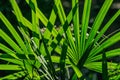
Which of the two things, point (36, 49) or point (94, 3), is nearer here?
point (36, 49)

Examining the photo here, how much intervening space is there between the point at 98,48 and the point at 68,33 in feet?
0.41

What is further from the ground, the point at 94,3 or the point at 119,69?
the point at 94,3

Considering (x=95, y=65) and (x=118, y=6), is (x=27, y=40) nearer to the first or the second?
(x=95, y=65)

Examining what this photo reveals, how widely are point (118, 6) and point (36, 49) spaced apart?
97.4 inches

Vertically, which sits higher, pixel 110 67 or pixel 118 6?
pixel 118 6

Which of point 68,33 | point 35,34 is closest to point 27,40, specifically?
point 35,34

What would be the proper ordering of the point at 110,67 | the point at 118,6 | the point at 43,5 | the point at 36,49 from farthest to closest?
the point at 118,6
the point at 43,5
the point at 110,67
the point at 36,49

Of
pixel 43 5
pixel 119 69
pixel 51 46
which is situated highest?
pixel 43 5

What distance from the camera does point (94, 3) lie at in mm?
3725

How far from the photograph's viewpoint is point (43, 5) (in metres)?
2.82

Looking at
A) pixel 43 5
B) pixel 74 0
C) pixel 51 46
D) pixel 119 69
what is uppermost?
pixel 43 5

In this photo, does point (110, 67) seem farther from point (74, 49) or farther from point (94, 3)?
point (94, 3)

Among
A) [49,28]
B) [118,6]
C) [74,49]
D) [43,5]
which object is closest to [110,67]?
[74,49]

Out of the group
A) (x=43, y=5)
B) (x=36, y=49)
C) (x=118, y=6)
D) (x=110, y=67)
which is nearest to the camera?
(x=36, y=49)
